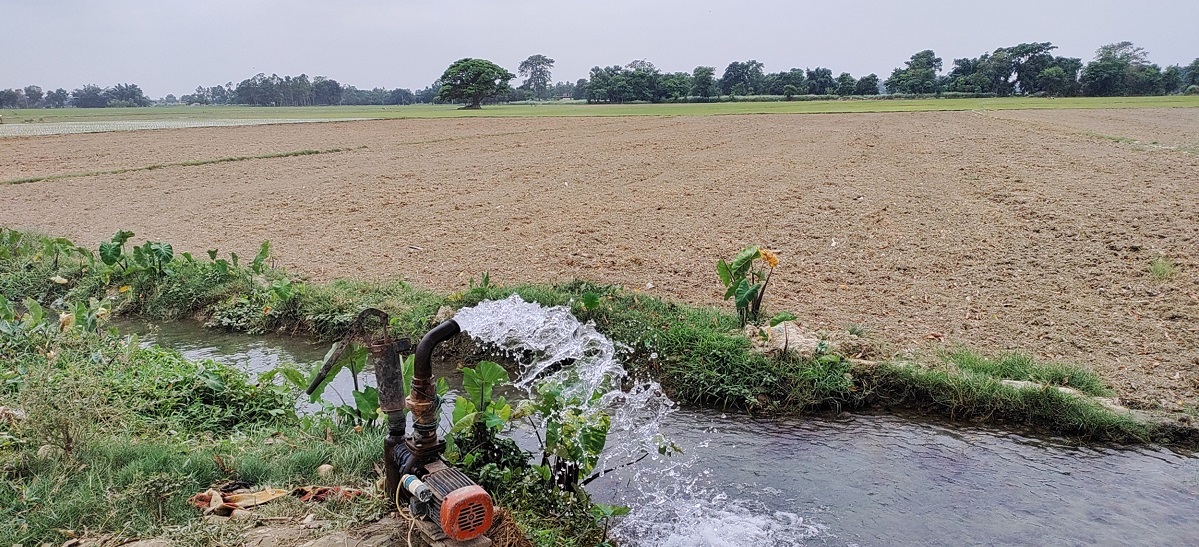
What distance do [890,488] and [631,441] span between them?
59.1 inches

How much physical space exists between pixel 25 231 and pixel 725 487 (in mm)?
10701

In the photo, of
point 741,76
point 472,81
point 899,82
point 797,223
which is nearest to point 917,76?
point 899,82

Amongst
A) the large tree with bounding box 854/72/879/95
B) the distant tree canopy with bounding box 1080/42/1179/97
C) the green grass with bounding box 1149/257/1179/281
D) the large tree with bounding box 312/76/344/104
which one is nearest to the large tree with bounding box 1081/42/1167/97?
the distant tree canopy with bounding box 1080/42/1179/97

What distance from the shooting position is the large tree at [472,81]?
253ft

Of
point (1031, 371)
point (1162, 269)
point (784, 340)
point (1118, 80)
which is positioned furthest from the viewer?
point (1118, 80)

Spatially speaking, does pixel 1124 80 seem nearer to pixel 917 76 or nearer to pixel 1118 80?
pixel 1118 80

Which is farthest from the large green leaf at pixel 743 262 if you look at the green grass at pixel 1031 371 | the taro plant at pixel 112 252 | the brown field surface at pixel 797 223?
the taro plant at pixel 112 252

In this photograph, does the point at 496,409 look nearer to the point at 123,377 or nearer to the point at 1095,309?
the point at 123,377

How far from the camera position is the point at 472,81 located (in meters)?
78.9

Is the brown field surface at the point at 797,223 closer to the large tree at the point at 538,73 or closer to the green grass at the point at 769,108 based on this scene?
the green grass at the point at 769,108

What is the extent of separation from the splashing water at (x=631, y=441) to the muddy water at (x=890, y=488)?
1 cm

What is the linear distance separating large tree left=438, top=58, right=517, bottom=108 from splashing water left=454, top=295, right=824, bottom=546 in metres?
72.5

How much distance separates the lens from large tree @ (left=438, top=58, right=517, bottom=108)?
77.2 metres

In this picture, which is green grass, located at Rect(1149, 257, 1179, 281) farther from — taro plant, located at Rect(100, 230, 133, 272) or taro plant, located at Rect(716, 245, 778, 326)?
taro plant, located at Rect(100, 230, 133, 272)
